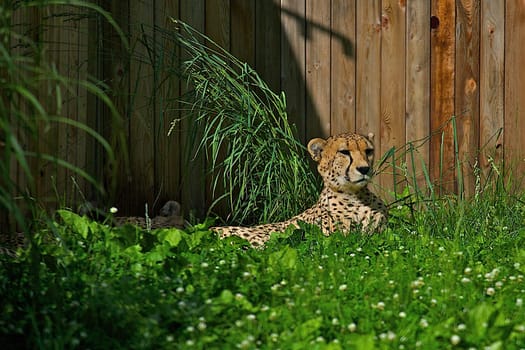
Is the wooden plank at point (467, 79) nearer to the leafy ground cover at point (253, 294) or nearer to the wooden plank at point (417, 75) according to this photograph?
the wooden plank at point (417, 75)

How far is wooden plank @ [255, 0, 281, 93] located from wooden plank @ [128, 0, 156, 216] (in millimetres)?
718

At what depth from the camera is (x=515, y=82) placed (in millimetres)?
6391

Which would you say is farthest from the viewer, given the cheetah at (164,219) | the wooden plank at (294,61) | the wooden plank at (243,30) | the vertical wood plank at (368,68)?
the vertical wood plank at (368,68)

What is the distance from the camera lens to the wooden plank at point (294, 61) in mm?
6020

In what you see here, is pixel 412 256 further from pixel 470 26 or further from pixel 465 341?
pixel 470 26

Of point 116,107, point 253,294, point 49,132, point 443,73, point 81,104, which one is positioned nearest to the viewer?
point 253,294

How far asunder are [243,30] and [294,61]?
38 centimetres

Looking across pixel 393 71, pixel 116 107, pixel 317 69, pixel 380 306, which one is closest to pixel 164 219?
pixel 116 107

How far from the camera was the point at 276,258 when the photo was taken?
343cm

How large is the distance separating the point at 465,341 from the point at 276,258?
103 cm

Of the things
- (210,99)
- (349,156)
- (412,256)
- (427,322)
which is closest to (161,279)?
(427,322)

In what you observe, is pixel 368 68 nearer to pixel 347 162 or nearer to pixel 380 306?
pixel 347 162

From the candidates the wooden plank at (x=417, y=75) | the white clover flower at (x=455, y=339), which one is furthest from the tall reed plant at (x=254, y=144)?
the white clover flower at (x=455, y=339)

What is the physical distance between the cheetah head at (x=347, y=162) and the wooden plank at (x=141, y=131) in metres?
1.19
